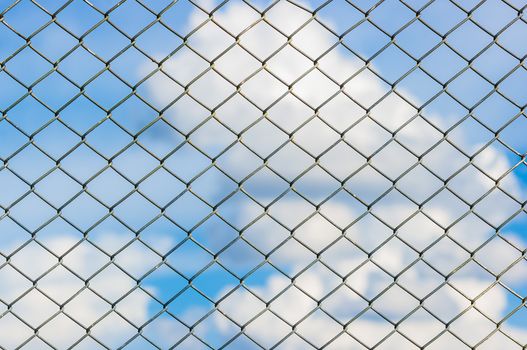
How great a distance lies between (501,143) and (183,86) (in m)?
1.45

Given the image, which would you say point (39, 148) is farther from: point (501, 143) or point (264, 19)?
point (501, 143)

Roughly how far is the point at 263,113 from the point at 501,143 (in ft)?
3.65

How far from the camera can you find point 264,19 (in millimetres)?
3633

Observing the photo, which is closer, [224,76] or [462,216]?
[224,76]

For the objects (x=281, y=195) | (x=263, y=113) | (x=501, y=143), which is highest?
(x=501, y=143)

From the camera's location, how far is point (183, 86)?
3.59 meters

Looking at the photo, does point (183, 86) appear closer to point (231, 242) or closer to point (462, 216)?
point (231, 242)

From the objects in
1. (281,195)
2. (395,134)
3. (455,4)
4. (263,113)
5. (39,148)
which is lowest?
(39,148)

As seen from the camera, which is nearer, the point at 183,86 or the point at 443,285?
the point at 183,86

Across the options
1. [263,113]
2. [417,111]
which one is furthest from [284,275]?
[417,111]

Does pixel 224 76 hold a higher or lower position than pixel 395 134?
lower

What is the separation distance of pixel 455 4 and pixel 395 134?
662mm

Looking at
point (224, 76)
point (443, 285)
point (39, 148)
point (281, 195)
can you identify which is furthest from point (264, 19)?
point (443, 285)

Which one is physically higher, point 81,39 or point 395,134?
point 395,134
